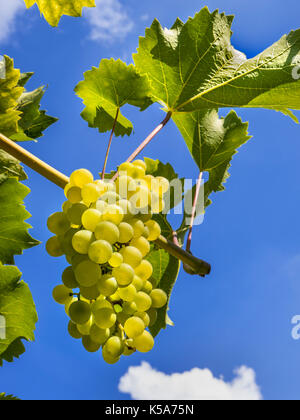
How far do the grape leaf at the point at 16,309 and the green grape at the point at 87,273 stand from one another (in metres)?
0.30

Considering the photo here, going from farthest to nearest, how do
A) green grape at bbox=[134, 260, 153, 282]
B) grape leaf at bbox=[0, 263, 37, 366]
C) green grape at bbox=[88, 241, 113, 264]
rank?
grape leaf at bbox=[0, 263, 37, 366]
green grape at bbox=[134, 260, 153, 282]
green grape at bbox=[88, 241, 113, 264]

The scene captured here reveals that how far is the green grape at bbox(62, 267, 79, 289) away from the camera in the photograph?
0.99 m

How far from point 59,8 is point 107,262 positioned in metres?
0.82

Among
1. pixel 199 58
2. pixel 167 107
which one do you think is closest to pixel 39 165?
pixel 167 107

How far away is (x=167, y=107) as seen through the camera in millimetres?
1434

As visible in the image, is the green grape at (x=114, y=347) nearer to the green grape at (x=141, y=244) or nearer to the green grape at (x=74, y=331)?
the green grape at (x=74, y=331)

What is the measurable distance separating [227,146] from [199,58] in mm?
303

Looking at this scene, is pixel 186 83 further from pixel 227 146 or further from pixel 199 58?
pixel 227 146

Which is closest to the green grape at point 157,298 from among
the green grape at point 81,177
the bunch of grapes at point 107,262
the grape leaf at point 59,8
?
the bunch of grapes at point 107,262

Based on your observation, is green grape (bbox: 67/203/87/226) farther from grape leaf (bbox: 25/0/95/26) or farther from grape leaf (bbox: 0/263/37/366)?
grape leaf (bbox: 25/0/95/26)

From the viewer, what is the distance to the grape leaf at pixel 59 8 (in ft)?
4.25

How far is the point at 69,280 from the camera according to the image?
986 millimetres

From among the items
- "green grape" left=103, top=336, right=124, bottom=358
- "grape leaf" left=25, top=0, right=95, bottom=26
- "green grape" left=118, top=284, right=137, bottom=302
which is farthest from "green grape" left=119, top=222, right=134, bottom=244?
"grape leaf" left=25, top=0, right=95, bottom=26
